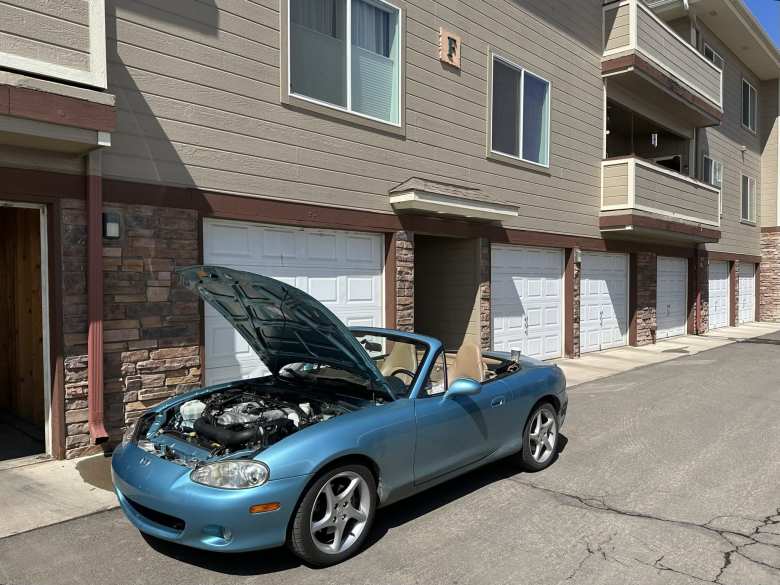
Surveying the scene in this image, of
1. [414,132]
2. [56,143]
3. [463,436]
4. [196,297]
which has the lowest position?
[463,436]

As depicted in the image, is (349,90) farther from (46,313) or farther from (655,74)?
(655,74)

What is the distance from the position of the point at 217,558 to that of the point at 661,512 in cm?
312

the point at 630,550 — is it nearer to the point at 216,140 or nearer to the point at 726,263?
the point at 216,140

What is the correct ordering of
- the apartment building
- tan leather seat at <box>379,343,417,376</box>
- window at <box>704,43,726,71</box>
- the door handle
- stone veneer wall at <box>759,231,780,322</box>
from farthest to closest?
stone veneer wall at <box>759,231,780,322</box>
window at <box>704,43,726,71</box>
the apartment building
the door handle
tan leather seat at <box>379,343,417,376</box>

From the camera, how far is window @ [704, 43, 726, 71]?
60.2 feet

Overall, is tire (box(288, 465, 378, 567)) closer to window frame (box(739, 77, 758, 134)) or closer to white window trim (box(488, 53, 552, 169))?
white window trim (box(488, 53, 552, 169))

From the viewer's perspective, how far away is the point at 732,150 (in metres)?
20.3

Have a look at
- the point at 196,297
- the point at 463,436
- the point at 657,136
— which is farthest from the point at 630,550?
the point at 657,136

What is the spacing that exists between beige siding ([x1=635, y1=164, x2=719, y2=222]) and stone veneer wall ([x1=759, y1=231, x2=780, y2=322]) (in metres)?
8.37

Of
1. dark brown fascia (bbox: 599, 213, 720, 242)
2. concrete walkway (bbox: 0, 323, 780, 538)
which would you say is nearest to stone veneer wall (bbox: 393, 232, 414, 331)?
concrete walkway (bbox: 0, 323, 780, 538)

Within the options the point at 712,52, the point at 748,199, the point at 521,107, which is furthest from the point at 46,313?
the point at 748,199

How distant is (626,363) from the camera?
A: 40.1 feet

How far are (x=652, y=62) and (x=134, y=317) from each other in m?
11.9

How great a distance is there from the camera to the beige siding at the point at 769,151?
2255cm
